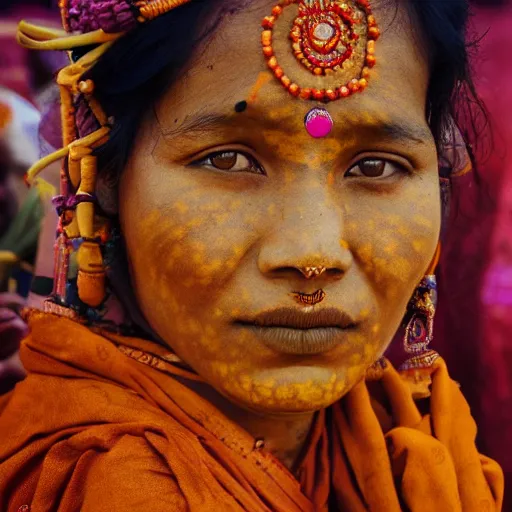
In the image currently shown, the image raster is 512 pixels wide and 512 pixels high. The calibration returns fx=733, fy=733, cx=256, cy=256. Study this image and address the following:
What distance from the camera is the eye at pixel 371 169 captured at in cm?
110

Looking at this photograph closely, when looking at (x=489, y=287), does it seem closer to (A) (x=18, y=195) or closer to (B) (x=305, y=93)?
(B) (x=305, y=93)

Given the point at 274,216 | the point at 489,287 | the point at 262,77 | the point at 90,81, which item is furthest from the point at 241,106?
the point at 489,287

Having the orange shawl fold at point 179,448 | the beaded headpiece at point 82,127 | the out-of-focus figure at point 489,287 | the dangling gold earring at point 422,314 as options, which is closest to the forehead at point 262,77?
the beaded headpiece at point 82,127

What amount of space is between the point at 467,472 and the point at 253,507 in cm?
45

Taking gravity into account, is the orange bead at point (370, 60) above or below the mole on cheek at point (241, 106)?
above

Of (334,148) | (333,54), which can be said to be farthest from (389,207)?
(333,54)

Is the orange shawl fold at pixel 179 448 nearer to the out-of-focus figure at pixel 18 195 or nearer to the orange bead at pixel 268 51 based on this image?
the orange bead at pixel 268 51

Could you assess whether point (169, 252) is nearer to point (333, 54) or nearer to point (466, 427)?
point (333, 54)

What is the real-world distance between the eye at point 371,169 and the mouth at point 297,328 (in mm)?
214

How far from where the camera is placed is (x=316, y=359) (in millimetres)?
1068

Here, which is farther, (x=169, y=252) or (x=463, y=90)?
(x=463, y=90)

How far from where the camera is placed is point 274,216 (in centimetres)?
103

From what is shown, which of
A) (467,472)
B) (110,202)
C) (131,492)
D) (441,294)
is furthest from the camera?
(441,294)

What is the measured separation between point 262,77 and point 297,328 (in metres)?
0.36
